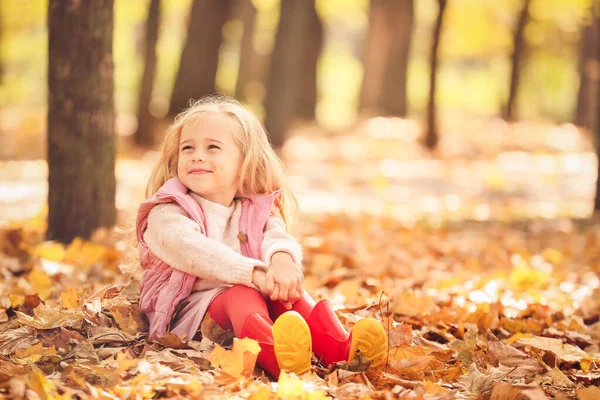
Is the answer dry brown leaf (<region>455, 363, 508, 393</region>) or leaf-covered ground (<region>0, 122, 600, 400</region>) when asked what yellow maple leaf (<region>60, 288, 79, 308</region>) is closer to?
leaf-covered ground (<region>0, 122, 600, 400</region>)

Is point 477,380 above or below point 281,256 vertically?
below

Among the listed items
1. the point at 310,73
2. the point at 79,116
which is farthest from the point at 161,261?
the point at 310,73

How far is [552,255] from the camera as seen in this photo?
5891 mm

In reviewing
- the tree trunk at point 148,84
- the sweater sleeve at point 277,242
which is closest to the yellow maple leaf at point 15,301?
the sweater sleeve at point 277,242

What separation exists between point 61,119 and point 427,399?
3.50 meters

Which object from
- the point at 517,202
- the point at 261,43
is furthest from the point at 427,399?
the point at 261,43

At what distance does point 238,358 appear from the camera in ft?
8.20

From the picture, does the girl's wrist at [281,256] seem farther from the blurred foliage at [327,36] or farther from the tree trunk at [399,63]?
the tree trunk at [399,63]

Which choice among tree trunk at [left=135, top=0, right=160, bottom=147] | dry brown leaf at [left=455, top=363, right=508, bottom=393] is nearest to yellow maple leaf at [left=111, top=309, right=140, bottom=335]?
dry brown leaf at [left=455, top=363, right=508, bottom=393]

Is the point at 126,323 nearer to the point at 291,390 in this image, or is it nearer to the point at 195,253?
the point at 195,253

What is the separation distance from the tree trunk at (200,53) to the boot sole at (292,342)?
10983mm

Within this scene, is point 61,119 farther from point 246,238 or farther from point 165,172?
point 246,238

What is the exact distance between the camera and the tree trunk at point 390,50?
20.0m

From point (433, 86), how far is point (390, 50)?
20.9 ft
